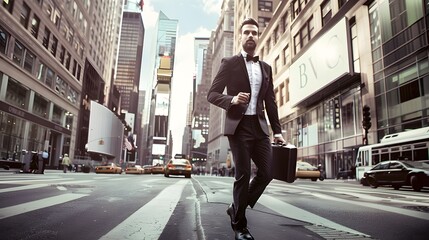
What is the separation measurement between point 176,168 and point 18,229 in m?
18.4

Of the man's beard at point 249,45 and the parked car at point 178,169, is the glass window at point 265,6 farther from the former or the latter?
the man's beard at point 249,45

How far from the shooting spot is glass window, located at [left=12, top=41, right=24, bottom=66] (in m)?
25.2

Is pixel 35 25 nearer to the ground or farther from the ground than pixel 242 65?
farther from the ground

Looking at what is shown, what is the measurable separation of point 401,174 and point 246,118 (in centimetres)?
1173

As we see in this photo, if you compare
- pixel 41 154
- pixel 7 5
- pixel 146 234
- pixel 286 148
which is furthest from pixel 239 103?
pixel 7 5

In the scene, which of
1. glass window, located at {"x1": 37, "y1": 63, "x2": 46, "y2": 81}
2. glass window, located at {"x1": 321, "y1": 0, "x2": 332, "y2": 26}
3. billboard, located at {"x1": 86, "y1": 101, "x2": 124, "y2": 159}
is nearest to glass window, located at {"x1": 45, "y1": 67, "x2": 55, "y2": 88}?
glass window, located at {"x1": 37, "y1": 63, "x2": 46, "y2": 81}

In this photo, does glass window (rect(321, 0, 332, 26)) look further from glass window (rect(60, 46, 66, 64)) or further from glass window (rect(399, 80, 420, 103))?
glass window (rect(60, 46, 66, 64))

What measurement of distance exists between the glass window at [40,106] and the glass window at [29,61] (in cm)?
266

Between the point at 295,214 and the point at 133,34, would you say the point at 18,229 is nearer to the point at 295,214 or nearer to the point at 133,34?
the point at 295,214

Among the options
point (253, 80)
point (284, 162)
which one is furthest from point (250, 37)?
point (284, 162)

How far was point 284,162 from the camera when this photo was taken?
3018 millimetres

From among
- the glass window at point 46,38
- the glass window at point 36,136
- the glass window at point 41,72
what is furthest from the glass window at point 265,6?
the glass window at point 36,136

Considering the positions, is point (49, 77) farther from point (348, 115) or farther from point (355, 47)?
point (355, 47)

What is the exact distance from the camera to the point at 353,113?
84.0ft
